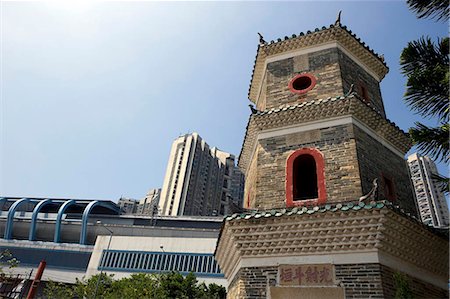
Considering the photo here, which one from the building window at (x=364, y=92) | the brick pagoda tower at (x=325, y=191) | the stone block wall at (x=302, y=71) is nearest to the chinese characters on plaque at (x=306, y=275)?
the brick pagoda tower at (x=325, y=191)

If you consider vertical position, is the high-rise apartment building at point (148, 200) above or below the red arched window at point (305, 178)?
above

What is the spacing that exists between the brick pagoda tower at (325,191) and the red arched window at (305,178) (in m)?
0.03

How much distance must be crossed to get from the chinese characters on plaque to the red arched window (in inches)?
63.2

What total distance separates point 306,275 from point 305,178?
10.1 feet

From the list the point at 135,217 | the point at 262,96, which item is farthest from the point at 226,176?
the point at 262,96

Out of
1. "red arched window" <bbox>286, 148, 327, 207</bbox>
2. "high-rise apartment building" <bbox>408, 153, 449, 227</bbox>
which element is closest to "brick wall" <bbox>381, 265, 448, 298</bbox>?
"red arched window" <bbox>286, 148, 327, 207</bbox>

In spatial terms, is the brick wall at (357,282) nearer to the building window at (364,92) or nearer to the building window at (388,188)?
the building window at (388,188)

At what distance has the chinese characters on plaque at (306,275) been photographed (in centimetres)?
744

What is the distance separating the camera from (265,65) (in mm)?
12031

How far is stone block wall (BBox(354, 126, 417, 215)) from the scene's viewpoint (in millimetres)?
8883

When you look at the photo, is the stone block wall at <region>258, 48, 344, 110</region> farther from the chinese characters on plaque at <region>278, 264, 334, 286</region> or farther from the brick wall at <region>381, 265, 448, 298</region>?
the brick wall at <region>381, 265, 448, 298</region>

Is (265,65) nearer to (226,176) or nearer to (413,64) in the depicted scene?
(413,64)

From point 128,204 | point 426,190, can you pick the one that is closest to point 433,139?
point 426,190

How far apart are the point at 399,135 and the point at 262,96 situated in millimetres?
4578
